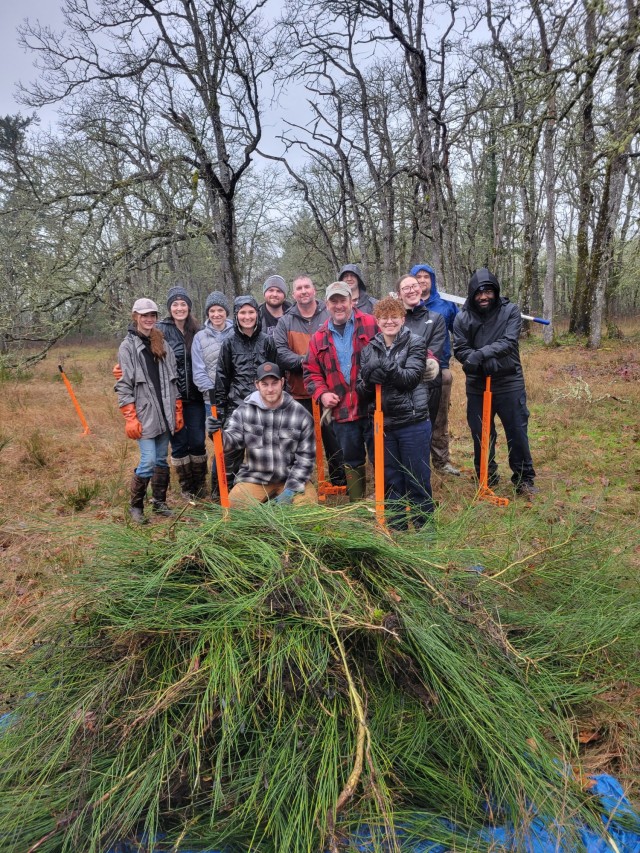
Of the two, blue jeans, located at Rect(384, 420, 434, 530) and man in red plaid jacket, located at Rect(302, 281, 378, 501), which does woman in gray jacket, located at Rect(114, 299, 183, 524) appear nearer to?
man in red plaid jacket, located at Rect(302, 281, 378, 501)

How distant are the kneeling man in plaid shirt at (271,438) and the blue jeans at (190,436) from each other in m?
1.65

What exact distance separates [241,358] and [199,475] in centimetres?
161

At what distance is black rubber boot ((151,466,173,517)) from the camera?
4.87 meters

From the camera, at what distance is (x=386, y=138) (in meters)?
19.4

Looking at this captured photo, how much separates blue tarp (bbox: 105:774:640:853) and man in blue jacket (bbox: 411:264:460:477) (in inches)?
161

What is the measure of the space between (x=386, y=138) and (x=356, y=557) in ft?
68.9

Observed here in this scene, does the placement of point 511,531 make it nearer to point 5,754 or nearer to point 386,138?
point 5,754

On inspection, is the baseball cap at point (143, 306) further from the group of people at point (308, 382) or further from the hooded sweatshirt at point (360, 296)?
the hooded sweatshirt at point (360, 296)

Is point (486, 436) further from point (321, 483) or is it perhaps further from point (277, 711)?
point (277, 711)

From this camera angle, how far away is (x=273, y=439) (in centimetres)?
375

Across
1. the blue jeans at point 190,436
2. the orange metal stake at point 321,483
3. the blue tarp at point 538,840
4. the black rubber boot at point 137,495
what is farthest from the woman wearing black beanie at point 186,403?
the blue tarp at point 538,840

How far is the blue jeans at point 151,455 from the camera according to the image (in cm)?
475

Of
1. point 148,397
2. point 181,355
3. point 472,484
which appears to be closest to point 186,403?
point 181,355

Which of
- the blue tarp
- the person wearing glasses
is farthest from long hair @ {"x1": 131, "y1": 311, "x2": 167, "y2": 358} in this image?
the blue tarp
